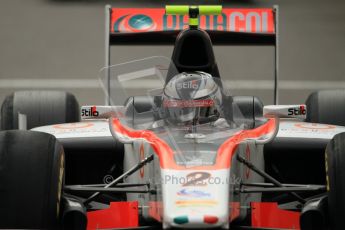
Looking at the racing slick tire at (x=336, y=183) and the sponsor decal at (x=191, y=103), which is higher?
the sponsor decal at (x=191, y=103)

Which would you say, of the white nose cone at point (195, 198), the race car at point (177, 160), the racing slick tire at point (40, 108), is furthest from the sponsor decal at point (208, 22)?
the white nose cone at point (195, 198)

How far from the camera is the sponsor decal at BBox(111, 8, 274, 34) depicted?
6.75m

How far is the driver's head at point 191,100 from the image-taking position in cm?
438

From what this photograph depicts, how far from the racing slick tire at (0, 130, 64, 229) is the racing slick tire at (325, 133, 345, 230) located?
1260mm

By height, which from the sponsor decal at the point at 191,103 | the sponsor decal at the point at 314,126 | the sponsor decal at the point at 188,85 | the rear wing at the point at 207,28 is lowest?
the sponsor decal at the point at 314,126

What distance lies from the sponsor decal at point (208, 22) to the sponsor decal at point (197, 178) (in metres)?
3.17

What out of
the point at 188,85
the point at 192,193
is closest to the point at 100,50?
the point at 188,85

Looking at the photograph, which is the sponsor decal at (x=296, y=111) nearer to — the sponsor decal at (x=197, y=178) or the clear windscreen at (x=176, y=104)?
the clear windscreen at (x=176, y=104)

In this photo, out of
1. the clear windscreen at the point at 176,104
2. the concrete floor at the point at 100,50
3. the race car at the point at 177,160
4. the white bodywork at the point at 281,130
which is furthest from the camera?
the concrete floor at the point at 100,50

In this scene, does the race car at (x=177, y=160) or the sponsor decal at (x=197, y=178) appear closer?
the sponsor decal at (x=197, y=178)

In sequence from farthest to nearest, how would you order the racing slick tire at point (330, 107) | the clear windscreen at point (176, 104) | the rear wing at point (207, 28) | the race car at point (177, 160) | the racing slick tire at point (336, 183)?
the rear wing at point (207, 28) → the racing slick tire at point (330, 107) → the clear windscreen at point (176, 104) → the racing slick tire at point (336, 183) → the race car at point (177, 160)

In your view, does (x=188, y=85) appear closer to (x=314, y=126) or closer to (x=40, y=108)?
(x=314, y=126)

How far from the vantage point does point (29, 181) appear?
3.98 meters

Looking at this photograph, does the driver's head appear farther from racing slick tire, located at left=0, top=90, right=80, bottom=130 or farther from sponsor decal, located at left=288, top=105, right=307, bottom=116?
racing slick tire, located at left=0, top=90, right=80, bottom=130
